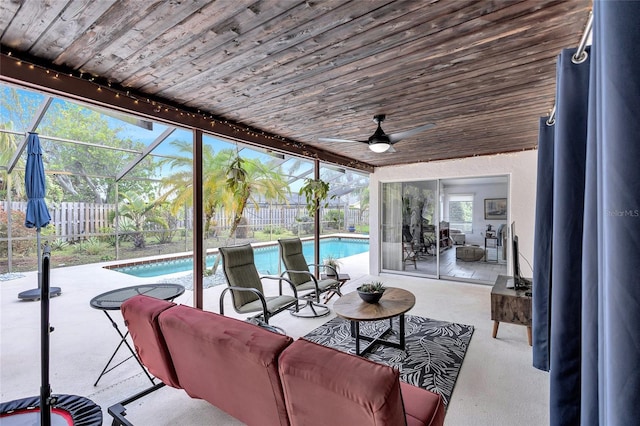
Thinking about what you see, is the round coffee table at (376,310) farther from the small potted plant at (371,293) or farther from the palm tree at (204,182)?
the palm tree at (204,182)

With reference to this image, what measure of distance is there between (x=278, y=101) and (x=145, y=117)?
1337 mm

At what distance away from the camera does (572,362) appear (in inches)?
44.4

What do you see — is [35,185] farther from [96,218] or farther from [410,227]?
[410,227]

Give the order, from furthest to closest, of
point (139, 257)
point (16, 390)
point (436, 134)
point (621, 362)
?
point (139, 257), point (436, 134), point (16, 390), point (621, 362)

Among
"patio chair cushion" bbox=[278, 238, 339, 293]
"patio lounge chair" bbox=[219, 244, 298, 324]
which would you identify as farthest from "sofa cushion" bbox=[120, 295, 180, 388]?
"patio chair cushion" bbox=[278, 238, 339, 293]

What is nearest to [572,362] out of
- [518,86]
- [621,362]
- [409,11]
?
[621,362]

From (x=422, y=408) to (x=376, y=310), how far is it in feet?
4.74

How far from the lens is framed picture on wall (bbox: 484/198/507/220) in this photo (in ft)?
26.5

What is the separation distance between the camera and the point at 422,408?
4.53 ft

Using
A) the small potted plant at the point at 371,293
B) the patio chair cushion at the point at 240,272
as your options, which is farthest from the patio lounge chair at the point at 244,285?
the small potted plant at the point at 371,293

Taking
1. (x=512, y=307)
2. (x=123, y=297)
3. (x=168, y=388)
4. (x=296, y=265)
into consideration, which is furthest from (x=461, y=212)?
(x=123, y=297)

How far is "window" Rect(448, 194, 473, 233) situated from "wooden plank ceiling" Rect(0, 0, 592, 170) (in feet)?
18.1

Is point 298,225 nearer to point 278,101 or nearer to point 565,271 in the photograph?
point 278,101

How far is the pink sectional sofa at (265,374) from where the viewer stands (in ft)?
3.41
